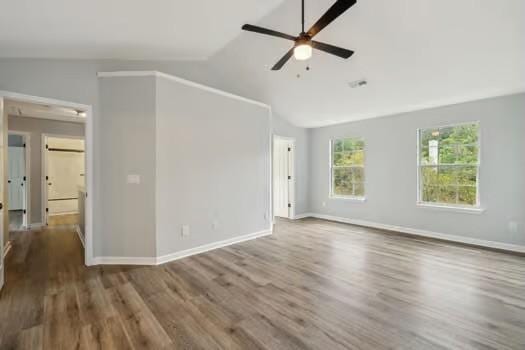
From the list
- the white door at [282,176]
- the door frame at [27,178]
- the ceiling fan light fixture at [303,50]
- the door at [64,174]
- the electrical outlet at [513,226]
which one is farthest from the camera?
the door at [64,174]

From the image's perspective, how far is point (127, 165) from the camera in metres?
3.32

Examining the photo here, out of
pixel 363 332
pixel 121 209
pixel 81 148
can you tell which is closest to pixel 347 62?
pixel 363 332

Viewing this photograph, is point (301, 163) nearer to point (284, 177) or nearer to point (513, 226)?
point (284, 177)

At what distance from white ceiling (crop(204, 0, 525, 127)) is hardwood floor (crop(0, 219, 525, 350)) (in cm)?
264

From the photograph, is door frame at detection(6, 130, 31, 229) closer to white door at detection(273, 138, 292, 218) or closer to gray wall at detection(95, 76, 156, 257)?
gray wall at detection(95, 76, 156, 257)

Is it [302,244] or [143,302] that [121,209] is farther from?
[302,244]

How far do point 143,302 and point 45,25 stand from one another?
9.25 ft

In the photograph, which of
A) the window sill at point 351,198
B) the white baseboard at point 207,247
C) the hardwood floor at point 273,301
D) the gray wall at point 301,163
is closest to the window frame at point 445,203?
the hardwood floor at point 273,301

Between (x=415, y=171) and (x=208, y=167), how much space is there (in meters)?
4.05

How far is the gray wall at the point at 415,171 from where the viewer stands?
377cm

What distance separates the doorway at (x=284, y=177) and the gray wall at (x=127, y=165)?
347 centimetres

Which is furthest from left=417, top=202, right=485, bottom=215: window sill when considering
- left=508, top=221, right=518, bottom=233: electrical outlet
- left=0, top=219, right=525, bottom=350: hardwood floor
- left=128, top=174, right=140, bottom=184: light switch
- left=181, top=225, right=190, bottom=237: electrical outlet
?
left=128, top=174, right=140, bottom=184: light switch

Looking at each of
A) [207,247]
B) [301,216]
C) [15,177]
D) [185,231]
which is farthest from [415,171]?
[15,177]

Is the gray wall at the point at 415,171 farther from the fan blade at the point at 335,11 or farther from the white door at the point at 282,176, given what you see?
the fan blade at the point at 335,11
